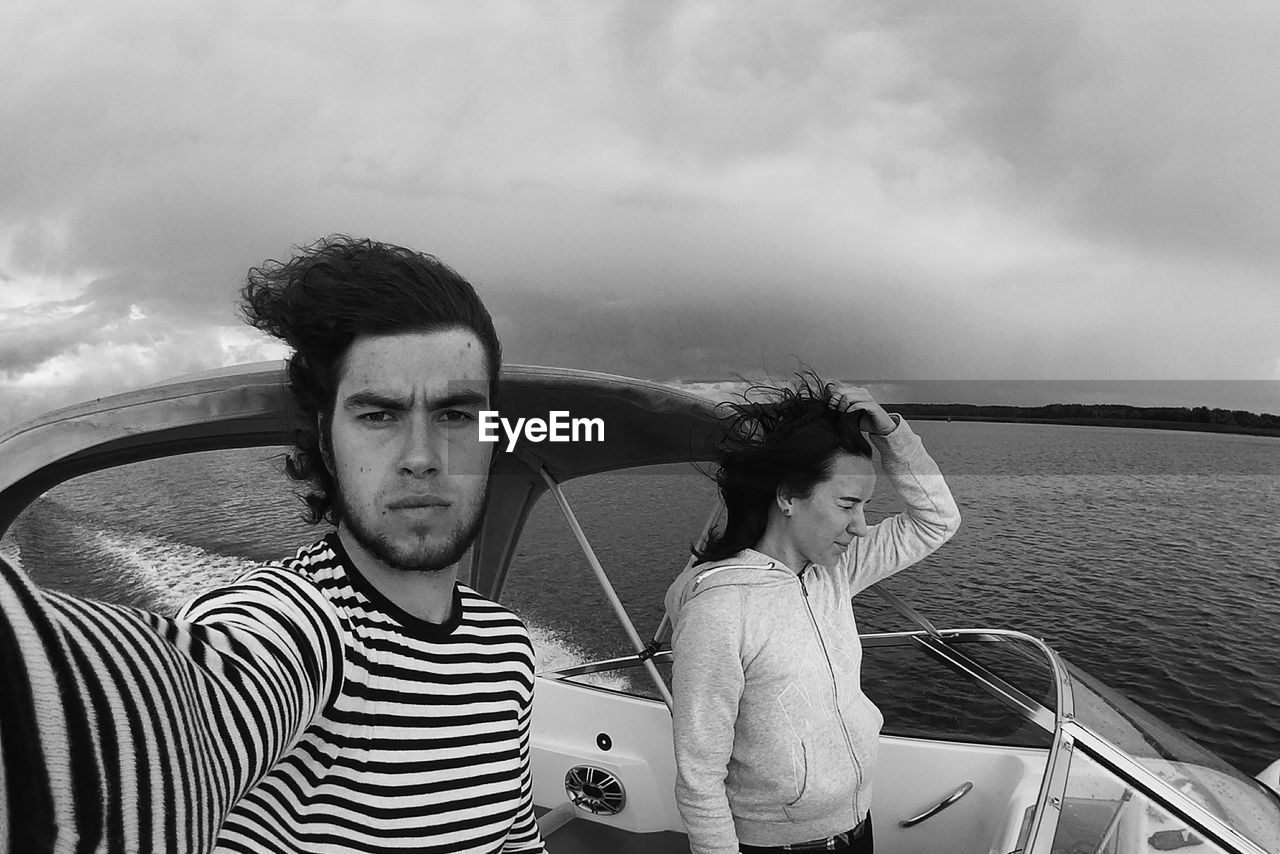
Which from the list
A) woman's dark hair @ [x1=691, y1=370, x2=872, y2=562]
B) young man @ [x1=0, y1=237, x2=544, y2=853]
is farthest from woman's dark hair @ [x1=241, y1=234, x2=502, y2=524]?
woman's dark hair @ [x1=691, y1=370, x2=872, y2=562]

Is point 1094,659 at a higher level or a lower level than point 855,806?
lower

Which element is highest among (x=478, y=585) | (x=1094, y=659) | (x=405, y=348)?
(x=405, y=348)

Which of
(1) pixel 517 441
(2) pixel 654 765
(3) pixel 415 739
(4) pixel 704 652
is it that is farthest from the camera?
(1) pixel 517 441

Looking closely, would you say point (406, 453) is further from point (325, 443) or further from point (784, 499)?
point (784, 499)

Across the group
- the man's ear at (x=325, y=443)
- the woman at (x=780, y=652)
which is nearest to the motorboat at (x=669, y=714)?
the man's ear at (x=325, y=443)

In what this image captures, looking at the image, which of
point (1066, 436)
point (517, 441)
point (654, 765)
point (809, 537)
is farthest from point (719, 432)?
point (1066, 436)

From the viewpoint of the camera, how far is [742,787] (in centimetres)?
114

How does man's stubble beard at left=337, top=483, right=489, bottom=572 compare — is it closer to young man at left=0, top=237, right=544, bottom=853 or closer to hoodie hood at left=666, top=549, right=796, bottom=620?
young man at left=0, top=237, right=544, bottom=853

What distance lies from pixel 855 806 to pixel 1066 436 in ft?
154

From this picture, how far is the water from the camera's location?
3279 millimetres

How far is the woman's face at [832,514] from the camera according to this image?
1.22 meters

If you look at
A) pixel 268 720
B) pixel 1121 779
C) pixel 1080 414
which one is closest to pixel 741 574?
pixel 1121 779

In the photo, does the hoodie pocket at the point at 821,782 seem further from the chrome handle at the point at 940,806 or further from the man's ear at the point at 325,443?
the man's ear at the point at 325,443

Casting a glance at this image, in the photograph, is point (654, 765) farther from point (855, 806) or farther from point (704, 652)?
point (704, 652)
